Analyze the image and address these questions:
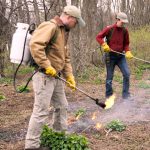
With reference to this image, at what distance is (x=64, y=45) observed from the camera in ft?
18.1

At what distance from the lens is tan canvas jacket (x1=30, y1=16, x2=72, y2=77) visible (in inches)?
201

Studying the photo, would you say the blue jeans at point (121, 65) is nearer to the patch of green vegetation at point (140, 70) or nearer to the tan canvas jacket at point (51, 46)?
the tan canvas jacket at point (51, 46)

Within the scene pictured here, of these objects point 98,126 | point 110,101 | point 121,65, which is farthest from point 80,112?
point 121,65

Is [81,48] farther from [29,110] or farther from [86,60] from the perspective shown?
[29,110]

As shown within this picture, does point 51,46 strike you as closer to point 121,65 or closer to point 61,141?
point 61,141

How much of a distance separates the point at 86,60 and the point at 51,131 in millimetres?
9895

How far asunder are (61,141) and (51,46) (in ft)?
4.61

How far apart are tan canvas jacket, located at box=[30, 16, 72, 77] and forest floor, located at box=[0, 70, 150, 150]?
1.52 meters

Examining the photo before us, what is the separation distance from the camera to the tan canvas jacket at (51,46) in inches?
201

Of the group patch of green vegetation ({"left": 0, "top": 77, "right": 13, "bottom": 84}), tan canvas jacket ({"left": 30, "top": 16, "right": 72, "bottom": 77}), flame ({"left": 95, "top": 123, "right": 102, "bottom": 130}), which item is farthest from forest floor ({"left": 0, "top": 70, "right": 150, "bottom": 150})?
patch of green vegetation ({"left": 0, "top": 77, "right": 13, "bottom": 84})

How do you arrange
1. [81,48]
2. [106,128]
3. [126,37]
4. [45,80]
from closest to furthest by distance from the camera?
[45,80], [106,128], [126,37], [81,48]

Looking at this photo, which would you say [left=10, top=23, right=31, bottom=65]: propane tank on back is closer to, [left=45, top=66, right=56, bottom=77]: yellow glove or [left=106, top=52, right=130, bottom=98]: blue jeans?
[left=45, top=66, right=56, bottom=77]: yellow glove

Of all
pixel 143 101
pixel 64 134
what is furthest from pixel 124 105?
pixel 64 134

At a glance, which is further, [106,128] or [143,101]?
[143,101]
